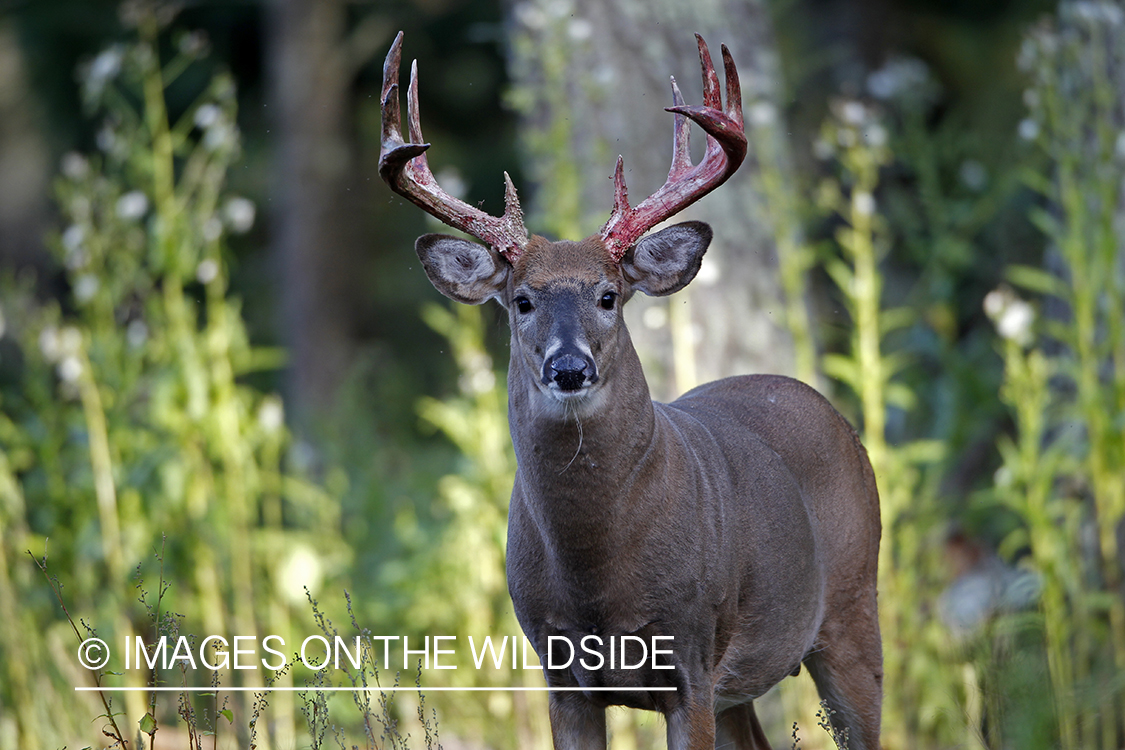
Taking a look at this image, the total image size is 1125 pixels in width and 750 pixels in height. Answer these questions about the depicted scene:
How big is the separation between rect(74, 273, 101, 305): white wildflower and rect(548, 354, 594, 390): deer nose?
2.89 m

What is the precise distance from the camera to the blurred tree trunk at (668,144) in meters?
5.26

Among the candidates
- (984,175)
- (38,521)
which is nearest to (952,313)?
(984,175)

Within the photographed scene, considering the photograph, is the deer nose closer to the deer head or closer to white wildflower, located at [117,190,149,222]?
the deer head

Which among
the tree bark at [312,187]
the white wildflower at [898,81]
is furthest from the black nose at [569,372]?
the tree bark at [312,187]

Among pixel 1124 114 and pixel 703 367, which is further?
pixel 1124 114

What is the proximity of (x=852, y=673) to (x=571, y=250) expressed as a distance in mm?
1434

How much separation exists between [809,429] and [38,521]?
329 cm

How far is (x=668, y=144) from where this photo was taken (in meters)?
5.54

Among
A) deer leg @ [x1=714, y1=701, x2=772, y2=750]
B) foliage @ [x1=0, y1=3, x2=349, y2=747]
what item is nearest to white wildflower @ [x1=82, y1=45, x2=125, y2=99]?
foliage @ [x1=0, y1=3, x2=349, y2=747]

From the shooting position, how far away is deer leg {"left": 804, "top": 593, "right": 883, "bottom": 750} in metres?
3.47

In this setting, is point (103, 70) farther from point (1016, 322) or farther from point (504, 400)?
point (1016, 322)

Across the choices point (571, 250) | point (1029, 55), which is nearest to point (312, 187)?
point (1029, 55)

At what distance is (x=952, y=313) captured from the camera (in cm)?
629

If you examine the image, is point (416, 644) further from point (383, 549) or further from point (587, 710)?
point (587, 710)
